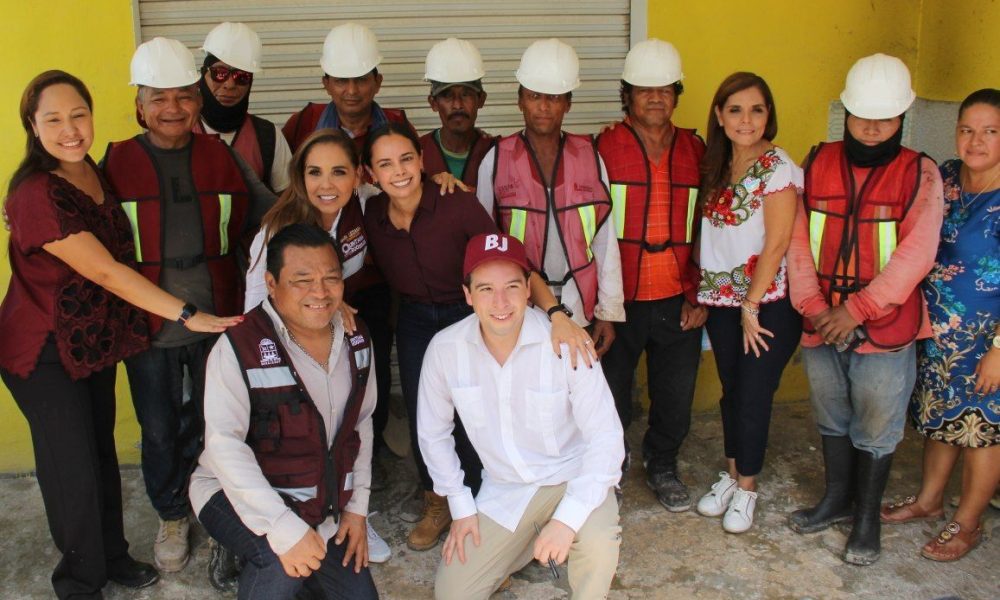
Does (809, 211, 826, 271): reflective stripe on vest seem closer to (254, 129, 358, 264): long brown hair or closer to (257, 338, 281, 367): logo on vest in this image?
(254, 129, 358, 264): long brown hair

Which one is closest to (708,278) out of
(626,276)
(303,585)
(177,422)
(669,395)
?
(626,276)

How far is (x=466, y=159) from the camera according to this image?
11.3 feet

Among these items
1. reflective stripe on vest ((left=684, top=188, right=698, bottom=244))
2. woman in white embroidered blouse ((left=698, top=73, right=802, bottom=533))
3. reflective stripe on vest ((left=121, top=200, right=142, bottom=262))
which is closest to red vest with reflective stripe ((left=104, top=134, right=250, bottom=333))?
reflective stripe on vest ((left=121, top=200, right=142, bottom=262))

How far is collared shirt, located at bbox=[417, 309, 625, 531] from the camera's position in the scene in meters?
2.74

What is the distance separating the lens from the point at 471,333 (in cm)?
279

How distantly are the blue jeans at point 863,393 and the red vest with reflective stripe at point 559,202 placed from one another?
996 mm

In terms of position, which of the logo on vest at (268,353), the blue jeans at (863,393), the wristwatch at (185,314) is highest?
the wristwatch at (185,314)

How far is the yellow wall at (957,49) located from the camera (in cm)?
399

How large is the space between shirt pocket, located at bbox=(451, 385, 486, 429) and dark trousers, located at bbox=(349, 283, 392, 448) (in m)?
0.75

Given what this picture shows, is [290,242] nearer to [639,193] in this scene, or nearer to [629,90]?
[639,193]

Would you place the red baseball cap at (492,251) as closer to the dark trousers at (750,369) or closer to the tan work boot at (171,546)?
the dark trousers at (750,369)

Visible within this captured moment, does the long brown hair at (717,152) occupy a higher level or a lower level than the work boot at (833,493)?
higher

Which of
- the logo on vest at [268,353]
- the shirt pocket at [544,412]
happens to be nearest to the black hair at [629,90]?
the shirt pocket at [544,412]

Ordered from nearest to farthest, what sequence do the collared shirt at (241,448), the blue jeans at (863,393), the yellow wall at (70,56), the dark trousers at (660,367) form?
1. the collared shirt at (241,448)
2. the blue jeans at (863,393)
3. the dark trousers at (660,367)
4. the yellow wall at (70,56)
